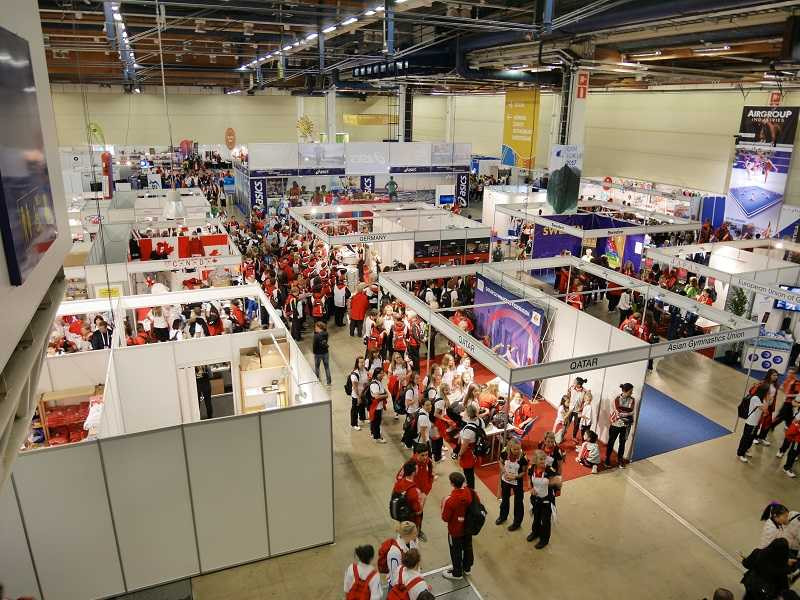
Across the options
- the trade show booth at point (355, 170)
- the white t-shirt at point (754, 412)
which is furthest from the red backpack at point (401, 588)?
the trade show booth at point (355, 170)

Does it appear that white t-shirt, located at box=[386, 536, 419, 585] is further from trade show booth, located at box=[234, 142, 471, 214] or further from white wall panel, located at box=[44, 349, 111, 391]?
trade show booth, located at box=[234, 142, 471, 214]

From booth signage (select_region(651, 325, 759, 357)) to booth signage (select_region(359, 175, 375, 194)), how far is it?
1565cm

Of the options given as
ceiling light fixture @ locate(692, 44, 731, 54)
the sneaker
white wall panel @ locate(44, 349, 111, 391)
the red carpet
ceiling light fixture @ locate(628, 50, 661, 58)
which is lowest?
the red carpet

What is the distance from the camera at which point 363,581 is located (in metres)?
3.80

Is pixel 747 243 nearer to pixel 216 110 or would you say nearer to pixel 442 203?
pixel 442 203

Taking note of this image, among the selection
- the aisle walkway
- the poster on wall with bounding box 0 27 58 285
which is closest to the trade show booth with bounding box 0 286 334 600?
the aisle walkway

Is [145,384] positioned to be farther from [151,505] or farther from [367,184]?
[367,184]

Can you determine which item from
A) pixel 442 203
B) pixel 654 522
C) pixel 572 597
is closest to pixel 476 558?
pixel 572 597

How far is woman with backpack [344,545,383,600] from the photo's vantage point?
3797mm

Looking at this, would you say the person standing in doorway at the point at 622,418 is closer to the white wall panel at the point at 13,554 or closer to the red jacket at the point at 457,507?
the red jacket at the point at 457,507

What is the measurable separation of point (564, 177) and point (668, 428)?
23.3 ft

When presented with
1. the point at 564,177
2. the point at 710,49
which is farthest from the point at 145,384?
the point at 710,49

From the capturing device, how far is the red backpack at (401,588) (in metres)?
3.78

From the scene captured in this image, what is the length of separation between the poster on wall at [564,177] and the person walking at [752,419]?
737cm
